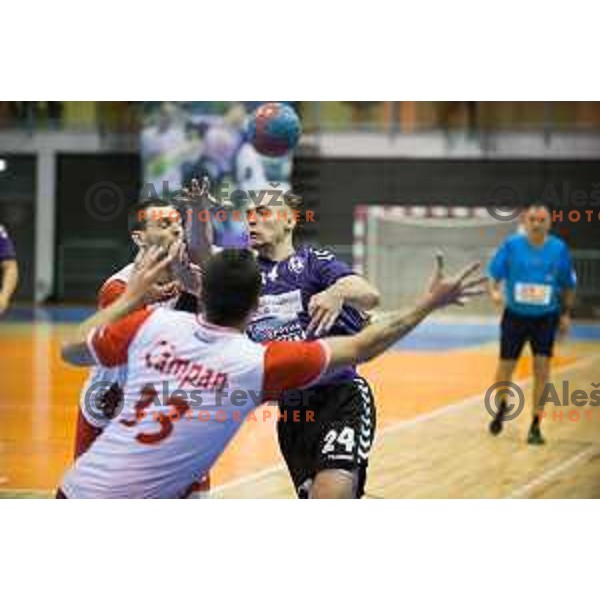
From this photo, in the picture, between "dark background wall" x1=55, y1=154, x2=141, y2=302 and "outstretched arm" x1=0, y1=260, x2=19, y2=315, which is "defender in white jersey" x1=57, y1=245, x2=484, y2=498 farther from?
"outstretched arm" x1=0, y1=260, x2=19, y2=315

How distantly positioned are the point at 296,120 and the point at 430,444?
10.9 feet

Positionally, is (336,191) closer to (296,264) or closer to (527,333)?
(527,333)

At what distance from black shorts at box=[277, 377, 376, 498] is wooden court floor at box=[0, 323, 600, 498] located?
1.10 m

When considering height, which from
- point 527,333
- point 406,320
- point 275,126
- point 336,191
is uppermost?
point 275,126

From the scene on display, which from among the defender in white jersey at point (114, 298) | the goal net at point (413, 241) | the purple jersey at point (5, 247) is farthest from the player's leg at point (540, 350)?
the defender in white jersey at point (114, 298)

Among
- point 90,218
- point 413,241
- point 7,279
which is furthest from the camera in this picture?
point 413,241

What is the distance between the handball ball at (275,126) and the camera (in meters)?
5.54

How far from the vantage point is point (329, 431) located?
191 inches

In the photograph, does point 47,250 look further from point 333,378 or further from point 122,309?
point 122,309

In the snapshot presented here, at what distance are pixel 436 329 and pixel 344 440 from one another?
12402 mm

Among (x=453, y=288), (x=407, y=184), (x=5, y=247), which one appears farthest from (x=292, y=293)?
(x=407, y=184)

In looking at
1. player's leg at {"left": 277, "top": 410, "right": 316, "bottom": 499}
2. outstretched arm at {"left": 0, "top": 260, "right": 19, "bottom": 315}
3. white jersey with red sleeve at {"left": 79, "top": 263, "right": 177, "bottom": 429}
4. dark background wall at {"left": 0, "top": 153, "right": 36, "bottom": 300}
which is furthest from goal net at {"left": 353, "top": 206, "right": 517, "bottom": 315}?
white jersey with red sleeve at {"left": 79, "top": 263, "right": 177, "bottom": 429}

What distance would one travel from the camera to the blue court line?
11.1m
